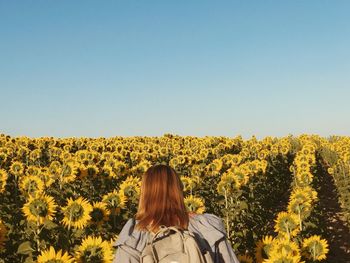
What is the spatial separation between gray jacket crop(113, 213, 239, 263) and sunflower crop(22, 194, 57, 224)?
9.77 ft

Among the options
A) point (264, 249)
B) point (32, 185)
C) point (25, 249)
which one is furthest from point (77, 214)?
point (32, 185)

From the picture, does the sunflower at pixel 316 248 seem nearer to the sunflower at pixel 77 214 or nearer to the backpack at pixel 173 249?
the sunflower at pixel 77 214

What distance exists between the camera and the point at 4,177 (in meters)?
9.56

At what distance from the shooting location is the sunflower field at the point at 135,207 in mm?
5633

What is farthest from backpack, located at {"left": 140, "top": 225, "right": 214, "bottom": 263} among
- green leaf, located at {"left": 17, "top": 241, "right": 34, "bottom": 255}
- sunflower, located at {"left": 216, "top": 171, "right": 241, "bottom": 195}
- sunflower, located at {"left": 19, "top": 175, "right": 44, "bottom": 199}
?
sunflower, located at {"left": 216, "top": 171, "right": 241, "bottom": 195}

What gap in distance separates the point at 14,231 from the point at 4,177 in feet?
10.9

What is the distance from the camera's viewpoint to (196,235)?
3.08 meters

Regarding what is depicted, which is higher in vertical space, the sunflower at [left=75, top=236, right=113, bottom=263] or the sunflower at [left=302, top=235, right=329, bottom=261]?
the sunflower at [left=75, top=236, right=113, bottom=263]

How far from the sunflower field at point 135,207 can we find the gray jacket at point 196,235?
1082 millimetres

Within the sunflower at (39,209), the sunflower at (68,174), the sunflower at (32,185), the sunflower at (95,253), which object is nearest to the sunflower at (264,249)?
the sunflower at (95,253)

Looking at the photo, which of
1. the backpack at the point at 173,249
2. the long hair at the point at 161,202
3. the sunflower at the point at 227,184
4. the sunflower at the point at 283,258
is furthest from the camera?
the sunflower at the point at 227,184

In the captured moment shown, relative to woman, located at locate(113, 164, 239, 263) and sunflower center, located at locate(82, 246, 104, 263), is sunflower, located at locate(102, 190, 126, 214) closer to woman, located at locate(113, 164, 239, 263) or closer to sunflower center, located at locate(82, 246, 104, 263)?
sunflower center, located at locate(82, 246, 104, 263)

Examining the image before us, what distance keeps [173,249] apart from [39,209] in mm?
3558

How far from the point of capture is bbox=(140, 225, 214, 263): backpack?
271 cm
